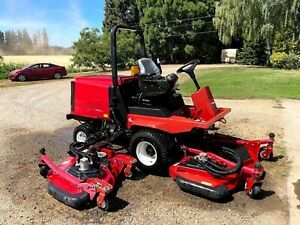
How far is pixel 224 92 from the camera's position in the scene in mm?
14555

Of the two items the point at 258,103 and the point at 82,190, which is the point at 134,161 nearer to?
the point at 82,190

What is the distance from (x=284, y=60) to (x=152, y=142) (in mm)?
25661

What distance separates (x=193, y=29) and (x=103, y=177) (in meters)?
38.3

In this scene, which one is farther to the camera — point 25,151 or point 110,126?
point 25,151

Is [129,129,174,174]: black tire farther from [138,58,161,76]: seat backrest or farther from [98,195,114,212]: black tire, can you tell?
[98,195,114,212]: black tire

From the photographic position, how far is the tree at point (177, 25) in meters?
41.4

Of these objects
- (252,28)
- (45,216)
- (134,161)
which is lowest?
(45,216)

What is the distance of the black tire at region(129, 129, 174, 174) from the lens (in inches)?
212

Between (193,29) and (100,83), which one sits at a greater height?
(193,29)

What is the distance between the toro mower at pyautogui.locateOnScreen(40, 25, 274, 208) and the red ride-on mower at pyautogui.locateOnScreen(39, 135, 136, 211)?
13mm

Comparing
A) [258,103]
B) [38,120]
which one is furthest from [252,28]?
[38,120]

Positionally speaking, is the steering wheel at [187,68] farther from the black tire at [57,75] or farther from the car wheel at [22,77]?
the black tire at [57,75]

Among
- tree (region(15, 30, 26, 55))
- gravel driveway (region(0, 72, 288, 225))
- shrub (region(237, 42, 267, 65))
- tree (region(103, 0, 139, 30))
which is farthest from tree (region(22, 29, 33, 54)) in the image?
gravel driveway (region(0, 72, 288, 225))

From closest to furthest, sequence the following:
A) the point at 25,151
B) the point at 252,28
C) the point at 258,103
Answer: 1. the point at 25,151
2. the point at 258,103
3. the point at 252,28
